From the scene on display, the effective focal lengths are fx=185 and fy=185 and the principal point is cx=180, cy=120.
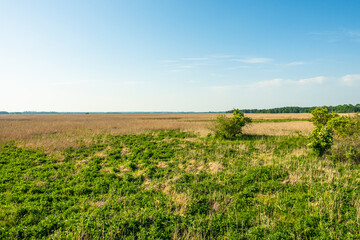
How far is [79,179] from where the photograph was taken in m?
11.3

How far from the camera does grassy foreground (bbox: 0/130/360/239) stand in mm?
6254

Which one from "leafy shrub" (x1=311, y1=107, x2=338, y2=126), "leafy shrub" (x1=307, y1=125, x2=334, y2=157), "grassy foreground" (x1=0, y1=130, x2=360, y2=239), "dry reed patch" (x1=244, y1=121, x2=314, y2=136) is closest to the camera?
"grassy foreground" (x1=0, y1=130, x2=360, y2=239)

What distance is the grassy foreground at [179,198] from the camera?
6.25 m

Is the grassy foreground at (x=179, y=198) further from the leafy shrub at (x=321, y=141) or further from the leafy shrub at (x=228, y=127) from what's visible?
the leafy shrub at (x=228, y=127)

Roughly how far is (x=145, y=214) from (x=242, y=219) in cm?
358

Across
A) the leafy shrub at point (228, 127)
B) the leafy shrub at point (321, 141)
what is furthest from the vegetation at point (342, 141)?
the leafy shrub at point (228, 127)

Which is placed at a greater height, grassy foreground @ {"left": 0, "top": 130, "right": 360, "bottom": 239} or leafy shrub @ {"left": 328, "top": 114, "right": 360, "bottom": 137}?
leafy shrub @ {"left": 328, "top": 114, "right": 360, "bottom": 137}

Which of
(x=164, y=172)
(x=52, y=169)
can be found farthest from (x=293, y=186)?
(x=52, y=169)

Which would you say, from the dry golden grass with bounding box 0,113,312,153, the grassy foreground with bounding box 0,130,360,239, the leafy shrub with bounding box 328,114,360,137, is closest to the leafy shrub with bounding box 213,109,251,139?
the dry golden grass with bounding box 0,113,312,153

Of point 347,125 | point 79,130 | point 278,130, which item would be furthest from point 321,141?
point 79,130

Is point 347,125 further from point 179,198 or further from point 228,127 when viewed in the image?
point 179,198

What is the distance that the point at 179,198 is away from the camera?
27.8ft

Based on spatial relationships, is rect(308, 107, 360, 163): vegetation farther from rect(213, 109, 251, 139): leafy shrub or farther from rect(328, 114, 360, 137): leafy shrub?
rect(213, 109, 251, 139): leafy shrub

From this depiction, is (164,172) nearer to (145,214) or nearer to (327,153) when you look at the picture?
(145,214)
